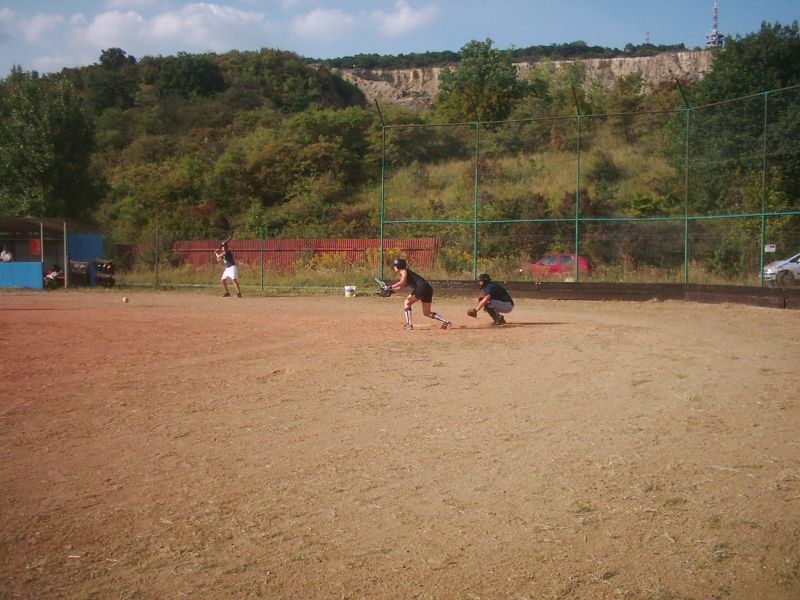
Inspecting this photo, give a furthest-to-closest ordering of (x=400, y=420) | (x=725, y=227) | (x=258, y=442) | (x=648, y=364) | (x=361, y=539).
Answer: (x=725, y=227)
(x=648, y=364)
(x=400, y=420)
(x=258, y=442)
(x=361, y=539)

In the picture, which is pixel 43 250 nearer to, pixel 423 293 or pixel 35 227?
pixel 35 227

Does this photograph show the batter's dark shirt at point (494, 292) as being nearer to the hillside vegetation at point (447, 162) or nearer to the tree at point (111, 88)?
the hillside vegetation at point (447, 162)

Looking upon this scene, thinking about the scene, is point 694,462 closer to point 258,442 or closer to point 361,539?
point 361,539

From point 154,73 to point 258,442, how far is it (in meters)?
79.3

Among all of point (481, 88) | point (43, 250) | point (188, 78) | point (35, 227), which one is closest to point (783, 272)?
point (43, 250)

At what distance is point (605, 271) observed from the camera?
24156 mm

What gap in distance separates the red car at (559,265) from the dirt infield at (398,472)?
40.8 feet

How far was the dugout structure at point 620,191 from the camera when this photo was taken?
22.4 metres

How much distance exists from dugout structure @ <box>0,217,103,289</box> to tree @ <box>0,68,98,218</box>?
6877 mm

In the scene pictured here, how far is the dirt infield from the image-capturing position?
4.28 meters

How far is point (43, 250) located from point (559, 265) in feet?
60.9

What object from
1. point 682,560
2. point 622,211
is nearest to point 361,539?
point 682,560

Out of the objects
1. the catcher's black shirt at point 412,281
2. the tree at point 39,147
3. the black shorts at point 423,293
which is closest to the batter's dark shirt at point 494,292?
the black shorts at point 423,293

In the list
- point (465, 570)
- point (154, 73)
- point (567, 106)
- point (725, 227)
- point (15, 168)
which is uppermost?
point (154, 73)
